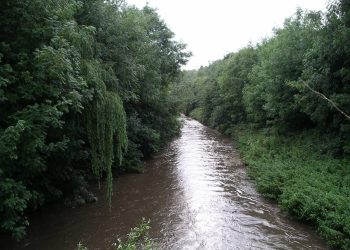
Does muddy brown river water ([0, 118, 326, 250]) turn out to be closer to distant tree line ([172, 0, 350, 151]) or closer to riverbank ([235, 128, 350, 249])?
riverbank ([235, 128, 350, 249])

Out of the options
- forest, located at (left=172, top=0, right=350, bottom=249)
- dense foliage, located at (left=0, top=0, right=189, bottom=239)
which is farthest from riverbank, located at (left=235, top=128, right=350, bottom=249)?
dense foliage, located at (left=0, top=0, right=189, bottom=239)

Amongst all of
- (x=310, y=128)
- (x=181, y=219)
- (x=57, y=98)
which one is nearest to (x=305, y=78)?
(x=310, y=128)

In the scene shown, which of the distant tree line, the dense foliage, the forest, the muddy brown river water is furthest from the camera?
the distant tree line

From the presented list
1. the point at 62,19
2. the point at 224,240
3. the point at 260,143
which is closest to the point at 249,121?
the point at 260,143

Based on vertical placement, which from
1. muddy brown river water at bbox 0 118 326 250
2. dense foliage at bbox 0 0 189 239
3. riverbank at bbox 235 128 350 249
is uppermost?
dense foliage at bbox 0 0 189 239

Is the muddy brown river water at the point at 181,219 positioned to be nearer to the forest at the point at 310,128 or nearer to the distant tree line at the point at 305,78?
the forest at the point at 310,128

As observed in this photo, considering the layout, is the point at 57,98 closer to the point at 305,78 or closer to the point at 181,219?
the point at 181,219

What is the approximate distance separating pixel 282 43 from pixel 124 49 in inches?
458

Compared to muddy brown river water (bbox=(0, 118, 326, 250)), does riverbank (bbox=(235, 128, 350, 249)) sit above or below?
above

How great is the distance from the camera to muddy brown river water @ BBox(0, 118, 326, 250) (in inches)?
383

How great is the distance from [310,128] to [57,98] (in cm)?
1660

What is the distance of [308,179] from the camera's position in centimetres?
1299

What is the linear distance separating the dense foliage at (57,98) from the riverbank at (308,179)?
624 centimetres

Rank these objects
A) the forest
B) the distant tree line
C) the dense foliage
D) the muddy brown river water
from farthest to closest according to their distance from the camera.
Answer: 1. the distant tree line
2. the forest
3. the muddy brown river water
4. the dense foliage
